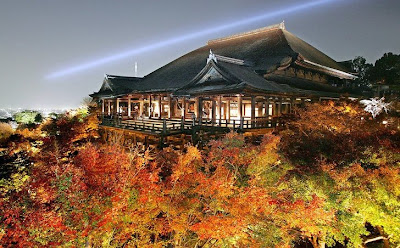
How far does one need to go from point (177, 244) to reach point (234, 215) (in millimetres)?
3539

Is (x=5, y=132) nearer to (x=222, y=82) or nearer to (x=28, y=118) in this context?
(x=28, y=118)

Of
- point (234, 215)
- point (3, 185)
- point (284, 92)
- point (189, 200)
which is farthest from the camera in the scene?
point (284, 92)

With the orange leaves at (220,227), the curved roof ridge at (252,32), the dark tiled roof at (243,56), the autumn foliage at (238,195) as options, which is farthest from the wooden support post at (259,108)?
the orange leaves at (220,227)

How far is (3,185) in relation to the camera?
15125 millimetres

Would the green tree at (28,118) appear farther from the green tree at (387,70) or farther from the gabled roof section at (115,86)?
the green tree at (387,70)

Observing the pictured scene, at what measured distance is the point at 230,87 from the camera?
1950cm

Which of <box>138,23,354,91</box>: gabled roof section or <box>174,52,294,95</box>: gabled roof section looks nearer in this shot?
<box>174,52,294,95</box>: gabled roof section

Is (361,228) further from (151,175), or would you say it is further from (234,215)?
(151,175)

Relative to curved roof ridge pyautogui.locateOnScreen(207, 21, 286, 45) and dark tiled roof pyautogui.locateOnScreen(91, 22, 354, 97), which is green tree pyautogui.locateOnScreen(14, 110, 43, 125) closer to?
dark tiled roof pyautogui.locateOnScreen(91, 22, 354, 97)

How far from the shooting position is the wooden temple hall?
20.5 m

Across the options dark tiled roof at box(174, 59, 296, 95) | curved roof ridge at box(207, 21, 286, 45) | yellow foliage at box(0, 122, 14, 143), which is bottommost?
yellow foliage at box(0, 122, 14, 143)

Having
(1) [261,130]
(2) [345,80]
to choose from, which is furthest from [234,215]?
(2) [345,80]

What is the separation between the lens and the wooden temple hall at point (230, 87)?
20547 millimetres

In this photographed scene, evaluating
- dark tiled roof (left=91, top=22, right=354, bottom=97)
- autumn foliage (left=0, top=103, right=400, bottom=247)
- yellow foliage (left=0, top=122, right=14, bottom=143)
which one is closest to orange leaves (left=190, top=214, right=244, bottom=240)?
autumn foliage (left=0, top=103, right=400, bottom=247)
